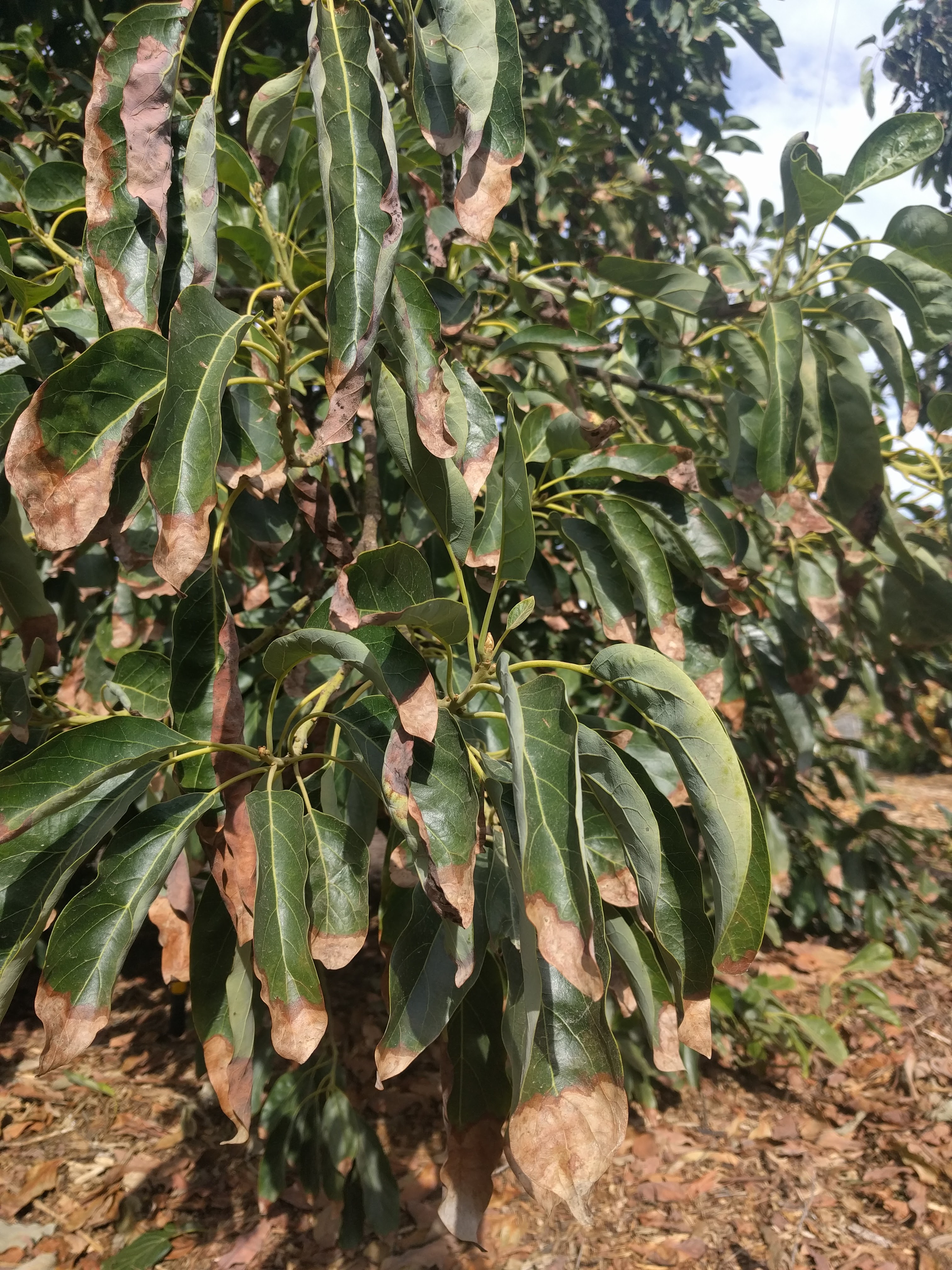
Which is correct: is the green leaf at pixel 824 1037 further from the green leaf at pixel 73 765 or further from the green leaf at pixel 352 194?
the green leaf at pixel 352 194

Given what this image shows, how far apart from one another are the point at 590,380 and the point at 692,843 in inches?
54.4

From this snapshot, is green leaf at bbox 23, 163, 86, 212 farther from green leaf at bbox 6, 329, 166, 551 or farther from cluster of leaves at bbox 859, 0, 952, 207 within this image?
cluster of leaves at bbox 859, 0, 952, 207

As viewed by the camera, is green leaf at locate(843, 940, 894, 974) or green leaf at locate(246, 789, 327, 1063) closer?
green leaf at locate(246, 789, 327, 1063)

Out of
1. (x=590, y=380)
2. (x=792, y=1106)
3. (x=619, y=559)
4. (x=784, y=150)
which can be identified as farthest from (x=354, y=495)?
(x=792, y=1106)

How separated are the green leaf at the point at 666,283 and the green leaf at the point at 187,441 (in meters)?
0.84

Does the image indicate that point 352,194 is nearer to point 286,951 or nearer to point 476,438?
point 476,438

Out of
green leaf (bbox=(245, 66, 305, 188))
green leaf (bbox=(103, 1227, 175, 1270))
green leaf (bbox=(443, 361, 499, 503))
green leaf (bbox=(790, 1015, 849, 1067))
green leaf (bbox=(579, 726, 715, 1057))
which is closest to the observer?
green leaf (bbox=(579, 726, 715, 1057))

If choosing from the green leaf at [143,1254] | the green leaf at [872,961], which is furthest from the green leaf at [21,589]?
the green leaf at [872,961]

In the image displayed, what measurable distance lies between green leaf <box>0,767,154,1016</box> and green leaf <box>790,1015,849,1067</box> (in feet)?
8.41

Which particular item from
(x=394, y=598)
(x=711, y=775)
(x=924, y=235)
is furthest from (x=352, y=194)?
(x=924, y=235)

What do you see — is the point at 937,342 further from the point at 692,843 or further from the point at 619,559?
the point at 692,843

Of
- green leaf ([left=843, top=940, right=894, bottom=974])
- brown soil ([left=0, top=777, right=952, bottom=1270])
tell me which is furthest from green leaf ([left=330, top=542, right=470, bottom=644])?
green leaf ([left=843, top=940, right=894, bottom=974])

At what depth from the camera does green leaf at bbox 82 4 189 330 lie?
0.91 metres

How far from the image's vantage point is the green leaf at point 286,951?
0.85 m
